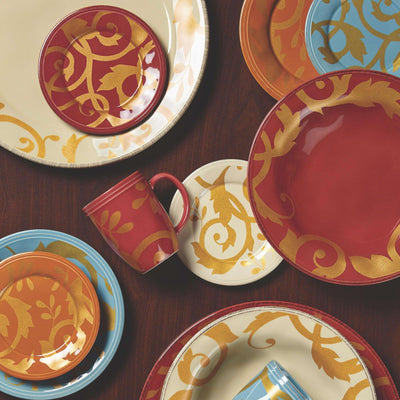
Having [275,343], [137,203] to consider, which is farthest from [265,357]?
[137,203]

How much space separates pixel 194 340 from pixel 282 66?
36 centimetres

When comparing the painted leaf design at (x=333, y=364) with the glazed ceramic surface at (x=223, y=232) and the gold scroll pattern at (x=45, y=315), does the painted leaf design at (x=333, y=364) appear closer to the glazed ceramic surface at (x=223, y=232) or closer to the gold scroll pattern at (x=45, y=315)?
the glazed ceramic surface at (x=223, y=232)

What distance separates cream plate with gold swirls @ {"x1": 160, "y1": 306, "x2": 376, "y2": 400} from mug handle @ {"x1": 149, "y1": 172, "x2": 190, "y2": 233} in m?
0.12

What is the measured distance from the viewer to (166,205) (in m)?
0.66

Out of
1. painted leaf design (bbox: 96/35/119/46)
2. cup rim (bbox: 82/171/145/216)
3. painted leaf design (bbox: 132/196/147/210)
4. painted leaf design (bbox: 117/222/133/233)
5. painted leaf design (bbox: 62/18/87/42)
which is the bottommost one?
painted leaf design (bbox: 117/222/133/233)

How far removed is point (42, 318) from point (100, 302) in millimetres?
75

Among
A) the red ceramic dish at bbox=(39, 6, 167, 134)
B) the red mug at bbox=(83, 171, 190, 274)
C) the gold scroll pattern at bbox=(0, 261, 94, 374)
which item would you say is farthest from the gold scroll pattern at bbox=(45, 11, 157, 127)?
the gold scroll pattern at bbox=(0, 261, 94, 374)

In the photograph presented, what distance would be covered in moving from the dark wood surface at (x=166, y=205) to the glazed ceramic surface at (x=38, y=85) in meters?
0.03

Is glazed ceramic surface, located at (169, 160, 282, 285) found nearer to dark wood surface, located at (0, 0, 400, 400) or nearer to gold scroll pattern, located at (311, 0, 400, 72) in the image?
dark wood surface, located at (0, 0, 400, 400)

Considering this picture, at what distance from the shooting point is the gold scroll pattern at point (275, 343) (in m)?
0.60

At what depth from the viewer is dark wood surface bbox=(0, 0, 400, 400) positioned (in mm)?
660

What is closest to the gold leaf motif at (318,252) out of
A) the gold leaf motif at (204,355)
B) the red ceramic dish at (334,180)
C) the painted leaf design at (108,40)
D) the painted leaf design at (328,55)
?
the red ceramic dish at (334,180)

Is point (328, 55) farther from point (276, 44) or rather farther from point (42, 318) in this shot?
point (42, 318)

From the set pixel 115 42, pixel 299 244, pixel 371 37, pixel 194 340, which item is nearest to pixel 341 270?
pixel 299 244
